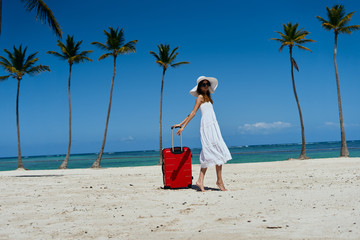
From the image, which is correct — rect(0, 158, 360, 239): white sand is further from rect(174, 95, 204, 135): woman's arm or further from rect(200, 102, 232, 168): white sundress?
rect(174, 95, 204, 135): woman's arm

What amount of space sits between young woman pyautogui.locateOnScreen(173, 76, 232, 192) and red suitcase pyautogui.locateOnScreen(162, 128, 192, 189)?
58cm

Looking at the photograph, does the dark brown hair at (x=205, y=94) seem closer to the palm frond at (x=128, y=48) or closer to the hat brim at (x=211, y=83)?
the hat brim at (x=211, y=83)

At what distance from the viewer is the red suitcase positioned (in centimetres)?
691

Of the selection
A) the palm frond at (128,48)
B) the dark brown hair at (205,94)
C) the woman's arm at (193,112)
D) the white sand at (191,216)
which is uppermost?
the palm frond at (128,48)

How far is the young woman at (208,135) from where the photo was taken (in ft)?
20.8

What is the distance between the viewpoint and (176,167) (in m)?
7.01

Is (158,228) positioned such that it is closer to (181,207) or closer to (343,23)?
(181,207)

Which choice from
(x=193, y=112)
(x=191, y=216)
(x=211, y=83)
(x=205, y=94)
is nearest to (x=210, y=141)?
(x=193, y=112)

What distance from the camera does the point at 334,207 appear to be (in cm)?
429

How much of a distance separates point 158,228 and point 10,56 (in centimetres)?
2340

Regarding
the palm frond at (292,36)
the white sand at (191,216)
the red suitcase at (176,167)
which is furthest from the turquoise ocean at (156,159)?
the white sand at (191,216)

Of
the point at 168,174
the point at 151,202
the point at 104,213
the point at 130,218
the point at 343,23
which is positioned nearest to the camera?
the point at 130,218

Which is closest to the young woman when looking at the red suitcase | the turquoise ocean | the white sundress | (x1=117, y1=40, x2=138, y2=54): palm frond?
the white sundress

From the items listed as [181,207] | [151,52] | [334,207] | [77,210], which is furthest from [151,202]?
[151,52]
